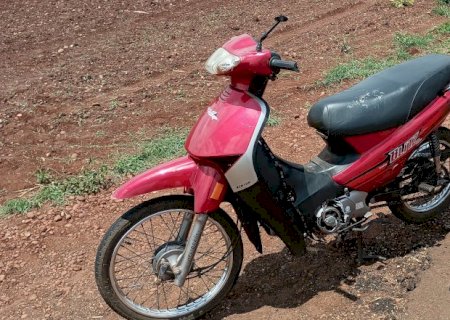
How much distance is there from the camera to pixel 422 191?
3803mm

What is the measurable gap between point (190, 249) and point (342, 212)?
911 mm

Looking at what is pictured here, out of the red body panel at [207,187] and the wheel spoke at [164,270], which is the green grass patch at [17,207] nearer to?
the wheel spoke at [164,270]

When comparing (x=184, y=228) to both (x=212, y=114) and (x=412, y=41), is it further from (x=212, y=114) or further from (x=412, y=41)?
(x=412, y=41)

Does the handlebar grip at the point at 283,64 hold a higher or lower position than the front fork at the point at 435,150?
higher

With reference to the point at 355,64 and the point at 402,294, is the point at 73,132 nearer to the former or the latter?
the point at 355,64

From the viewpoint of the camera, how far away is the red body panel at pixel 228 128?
9.89 ft

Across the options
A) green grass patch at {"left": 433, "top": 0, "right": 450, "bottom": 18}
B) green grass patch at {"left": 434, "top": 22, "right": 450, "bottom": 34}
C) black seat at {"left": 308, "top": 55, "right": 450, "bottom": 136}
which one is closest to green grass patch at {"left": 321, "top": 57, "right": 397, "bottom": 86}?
green grass patch at {"left": 434, "top": 22, "right": 450, "bottom": 34}

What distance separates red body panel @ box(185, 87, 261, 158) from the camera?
3.02m

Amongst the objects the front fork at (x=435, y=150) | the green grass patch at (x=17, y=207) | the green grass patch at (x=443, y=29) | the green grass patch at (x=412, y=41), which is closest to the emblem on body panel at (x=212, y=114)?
the front fork at (x=435, y=150)

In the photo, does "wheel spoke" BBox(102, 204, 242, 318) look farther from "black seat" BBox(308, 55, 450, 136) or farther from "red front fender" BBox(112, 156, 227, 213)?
"black seat" BBox(308, 55, 450, 136)

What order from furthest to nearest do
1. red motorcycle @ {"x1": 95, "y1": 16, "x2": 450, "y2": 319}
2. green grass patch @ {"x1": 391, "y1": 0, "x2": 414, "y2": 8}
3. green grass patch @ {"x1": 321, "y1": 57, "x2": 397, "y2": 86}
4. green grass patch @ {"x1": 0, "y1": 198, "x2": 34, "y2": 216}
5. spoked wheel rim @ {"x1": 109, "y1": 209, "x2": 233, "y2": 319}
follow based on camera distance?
1. green grass patch @ {"x1": 391, "y1": 0, "x2": 414, "y2": 8}
2. green grass patch @ {"x1": 321, "y1": 57, "x2": 397, "y2": 86}
3. green grass patch @ {"x1": 0, "y1": 198, "x2": 34, "y2": 216}
4. spoked wheel rim @ {"x1": 109, "y1": 209, "x2": 233, "y2": 319}
5. red motorcycle @ {"x1": 95, "y1": 16, "x2": 450, "y2": 319}

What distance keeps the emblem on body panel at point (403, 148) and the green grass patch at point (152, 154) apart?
2304 millimetres

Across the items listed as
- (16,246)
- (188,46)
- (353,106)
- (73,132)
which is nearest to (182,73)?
(188,46)

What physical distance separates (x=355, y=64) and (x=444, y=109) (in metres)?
3.53
